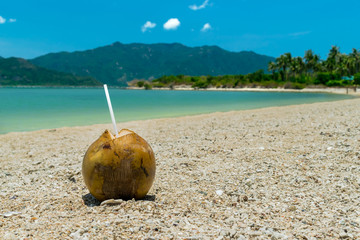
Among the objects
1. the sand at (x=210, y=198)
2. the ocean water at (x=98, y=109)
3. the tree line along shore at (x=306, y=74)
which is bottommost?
the ocean water at (x=98, y=109)

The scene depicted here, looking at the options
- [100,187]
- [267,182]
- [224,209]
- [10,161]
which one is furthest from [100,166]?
[10,161]

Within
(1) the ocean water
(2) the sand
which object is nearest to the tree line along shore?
(1) the ocean water

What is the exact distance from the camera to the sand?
3307 millimetres

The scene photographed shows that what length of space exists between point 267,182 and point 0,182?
5.48 m

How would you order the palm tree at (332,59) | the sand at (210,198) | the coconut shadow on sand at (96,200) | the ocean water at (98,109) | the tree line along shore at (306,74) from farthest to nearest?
the palm tree at (332,59) < the tree line along shore at (306,74) < the ocean water at (98,109) < the coconut shadow on sand at (96,200) < the sand at (210,198)

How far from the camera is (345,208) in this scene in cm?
391

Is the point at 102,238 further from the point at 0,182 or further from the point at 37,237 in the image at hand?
the point at 0,182

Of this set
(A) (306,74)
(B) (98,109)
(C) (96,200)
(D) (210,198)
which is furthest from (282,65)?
(C) (96,200)

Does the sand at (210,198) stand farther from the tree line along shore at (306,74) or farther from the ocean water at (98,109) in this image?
the tree line along shore at (306,74)

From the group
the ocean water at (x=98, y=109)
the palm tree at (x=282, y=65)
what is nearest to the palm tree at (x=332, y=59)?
the palm tree at (x=282, y=65)

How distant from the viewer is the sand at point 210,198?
10.8ft

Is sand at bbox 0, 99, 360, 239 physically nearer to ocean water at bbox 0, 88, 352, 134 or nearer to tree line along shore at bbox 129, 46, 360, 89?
ocean water at bbox 0, 88, 352, 134

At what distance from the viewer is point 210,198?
Answer: 4.46 meters

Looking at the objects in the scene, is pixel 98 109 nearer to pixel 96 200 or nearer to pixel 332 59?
Result: pixel 96 200
